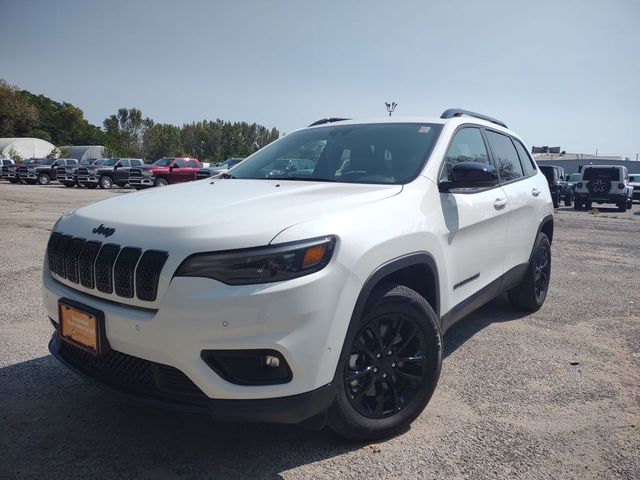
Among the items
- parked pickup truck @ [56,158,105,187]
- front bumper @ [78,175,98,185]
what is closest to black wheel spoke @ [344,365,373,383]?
front bumper @ [78,175,98,185]

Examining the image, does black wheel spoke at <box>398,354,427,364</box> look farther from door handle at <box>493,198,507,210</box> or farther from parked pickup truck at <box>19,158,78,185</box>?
parked pickup truck at <box>19,158,78,185</box>

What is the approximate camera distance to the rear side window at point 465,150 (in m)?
3.28

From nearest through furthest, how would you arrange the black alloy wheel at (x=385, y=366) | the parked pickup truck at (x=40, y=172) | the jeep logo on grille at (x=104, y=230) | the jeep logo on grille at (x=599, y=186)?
the jeep logo on grille at (x=104, y=230) → the black alloy wheel at (x=385, y=366) → the jeep logo on grille at (x=599, y=186) → the parked pickup truck at (x=40, y=172)

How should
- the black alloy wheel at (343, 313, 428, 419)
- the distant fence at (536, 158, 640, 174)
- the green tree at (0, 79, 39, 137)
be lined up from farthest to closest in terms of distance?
the green tree at (0, 79, 39, 137)
the distant fence at (536, 158, 640, 174)
the black alloy wheel at (343, 313, 428, 419)

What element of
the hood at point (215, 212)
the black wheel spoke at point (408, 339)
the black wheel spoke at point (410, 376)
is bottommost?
the black wheel spoke at point (410, 376)

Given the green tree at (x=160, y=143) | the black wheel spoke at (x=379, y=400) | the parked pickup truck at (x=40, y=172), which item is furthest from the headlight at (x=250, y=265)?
the green tree at (x=160, y=143)

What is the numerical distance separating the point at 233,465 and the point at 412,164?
199cm

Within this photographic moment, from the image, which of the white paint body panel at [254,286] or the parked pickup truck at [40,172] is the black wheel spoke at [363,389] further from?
the parked pickup truck at [40,172]

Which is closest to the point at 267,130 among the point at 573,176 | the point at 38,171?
Result: the point at 38,171

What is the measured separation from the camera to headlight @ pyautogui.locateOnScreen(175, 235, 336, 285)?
205 centimetres

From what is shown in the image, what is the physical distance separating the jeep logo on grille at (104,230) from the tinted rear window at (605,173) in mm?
23394

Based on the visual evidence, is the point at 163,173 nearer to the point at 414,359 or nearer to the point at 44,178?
the point at 44,178

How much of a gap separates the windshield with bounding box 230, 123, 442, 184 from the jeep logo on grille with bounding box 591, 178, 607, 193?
21284mm

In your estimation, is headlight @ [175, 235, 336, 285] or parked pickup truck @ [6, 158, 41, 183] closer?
headlight @ [175, 235, 336, 285]
